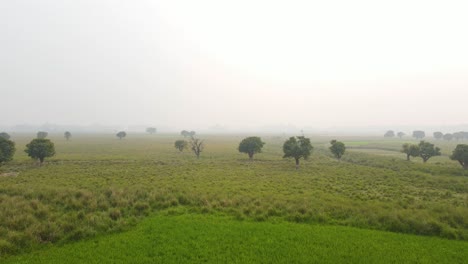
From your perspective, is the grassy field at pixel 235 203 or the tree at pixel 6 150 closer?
the grassy field at pixel 235 203

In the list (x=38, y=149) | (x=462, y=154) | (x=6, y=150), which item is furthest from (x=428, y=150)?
(x=6, y=150)

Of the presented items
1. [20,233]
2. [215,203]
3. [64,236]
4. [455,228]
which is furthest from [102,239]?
[455,228]

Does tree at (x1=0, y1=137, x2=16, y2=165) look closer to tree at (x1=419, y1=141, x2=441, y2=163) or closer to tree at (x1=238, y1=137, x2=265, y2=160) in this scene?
tree at (x1=238, y1=137, x2=265, y2=160)

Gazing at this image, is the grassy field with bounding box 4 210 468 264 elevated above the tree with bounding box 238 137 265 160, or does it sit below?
below

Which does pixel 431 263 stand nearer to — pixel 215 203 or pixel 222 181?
pixel 215 203

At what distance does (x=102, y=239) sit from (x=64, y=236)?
2.82 m

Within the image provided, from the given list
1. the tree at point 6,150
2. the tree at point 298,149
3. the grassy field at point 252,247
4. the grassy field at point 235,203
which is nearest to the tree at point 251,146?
the tree at point 298,149

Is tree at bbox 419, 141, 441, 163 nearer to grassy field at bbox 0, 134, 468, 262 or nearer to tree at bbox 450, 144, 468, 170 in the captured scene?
tree at bbox 450, 144, 468, 170

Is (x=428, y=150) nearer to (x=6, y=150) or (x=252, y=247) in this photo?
(x=252, y=247)

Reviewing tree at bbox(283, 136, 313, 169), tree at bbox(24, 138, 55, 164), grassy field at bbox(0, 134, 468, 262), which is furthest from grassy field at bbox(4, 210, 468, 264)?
tree at bbox(24, 138, 55, 164)

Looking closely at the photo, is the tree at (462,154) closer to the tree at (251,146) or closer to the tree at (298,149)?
the tree at (298,149)

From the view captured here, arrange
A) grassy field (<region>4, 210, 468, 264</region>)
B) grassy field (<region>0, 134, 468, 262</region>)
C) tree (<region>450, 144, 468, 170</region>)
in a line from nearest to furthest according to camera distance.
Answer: grassy field (<region>4, 210, 468, 264</region>) → grassy field (<region>0, 134, 468, 262</region>) → tree (<region>450, 144, 468, 170</region>)

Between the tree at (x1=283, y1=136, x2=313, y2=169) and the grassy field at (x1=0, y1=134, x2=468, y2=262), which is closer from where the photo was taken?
the grassy field at (x1=0, y1=134, x2=468, y2=262)

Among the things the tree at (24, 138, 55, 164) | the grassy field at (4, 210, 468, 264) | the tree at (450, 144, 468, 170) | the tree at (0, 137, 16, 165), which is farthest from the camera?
the tree at (24, 138, 55, 164)
